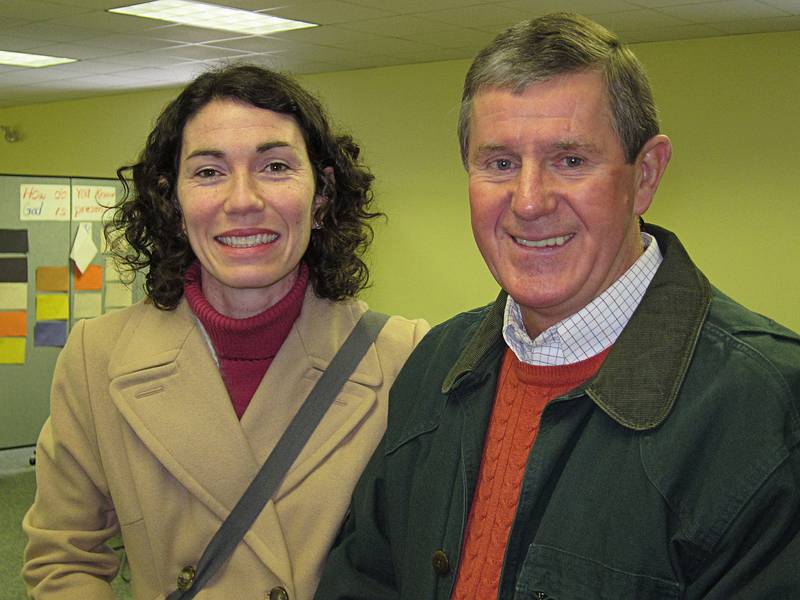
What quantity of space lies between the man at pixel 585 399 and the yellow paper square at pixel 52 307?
4.81m

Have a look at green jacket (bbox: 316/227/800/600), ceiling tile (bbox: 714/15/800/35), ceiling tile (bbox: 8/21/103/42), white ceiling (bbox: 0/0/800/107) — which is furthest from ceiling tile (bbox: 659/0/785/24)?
green jacket (bbox: 316/227/800/600)

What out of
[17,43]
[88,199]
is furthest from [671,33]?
[17,43]

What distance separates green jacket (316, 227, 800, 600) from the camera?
128cm

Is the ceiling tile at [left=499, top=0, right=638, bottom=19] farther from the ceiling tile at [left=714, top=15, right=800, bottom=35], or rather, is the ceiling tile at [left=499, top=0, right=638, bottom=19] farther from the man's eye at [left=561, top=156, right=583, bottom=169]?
the man's eye at [left=561, top=156, right=583, bottom=169]

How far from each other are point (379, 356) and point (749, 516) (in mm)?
907

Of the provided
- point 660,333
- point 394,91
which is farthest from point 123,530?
point 394,91

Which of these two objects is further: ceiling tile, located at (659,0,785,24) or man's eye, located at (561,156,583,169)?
ceiling tile, located at (659,0,785,24)

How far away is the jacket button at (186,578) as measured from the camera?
6.07 ft

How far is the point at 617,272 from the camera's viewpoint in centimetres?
155

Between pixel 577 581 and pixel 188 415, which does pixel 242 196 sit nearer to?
pixel 188 415

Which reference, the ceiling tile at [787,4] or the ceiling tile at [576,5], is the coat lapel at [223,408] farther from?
the ceiling tile at [787,4]

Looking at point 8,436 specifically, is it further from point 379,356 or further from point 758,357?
point 758,357

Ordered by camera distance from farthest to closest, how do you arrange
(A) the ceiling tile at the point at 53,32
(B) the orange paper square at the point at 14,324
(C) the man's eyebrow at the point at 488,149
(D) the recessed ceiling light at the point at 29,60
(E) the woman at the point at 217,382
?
(D) the recessed ceiling light at the point at 29,60
(A) the ceiling tile at the point at 53,32
(B) the orange paper square at the point at 14,324
(E) the woman at the point at 217,382
(C) the man's eyebrow at the point at 488,149

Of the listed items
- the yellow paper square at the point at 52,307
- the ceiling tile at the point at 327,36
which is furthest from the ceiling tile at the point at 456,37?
the yellow paper square at the point at 52,307
